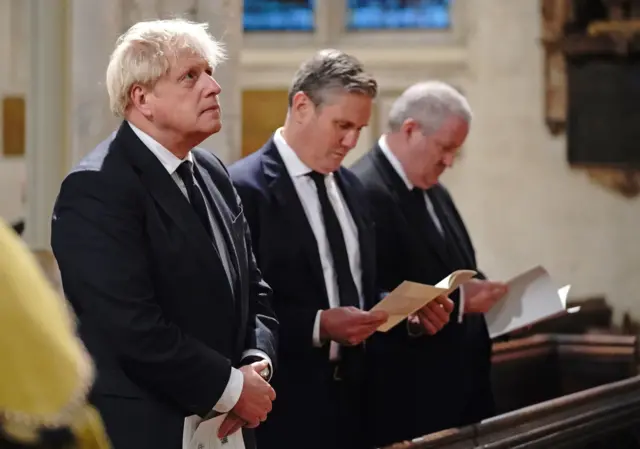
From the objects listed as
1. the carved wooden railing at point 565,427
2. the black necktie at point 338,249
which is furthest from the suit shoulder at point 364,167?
the carved wooden railing at point 565,427

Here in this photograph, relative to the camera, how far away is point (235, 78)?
4656 mm

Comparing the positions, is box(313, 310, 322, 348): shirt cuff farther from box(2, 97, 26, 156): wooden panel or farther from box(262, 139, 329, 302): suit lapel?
box(2, 97, 26, 156): wooden panel

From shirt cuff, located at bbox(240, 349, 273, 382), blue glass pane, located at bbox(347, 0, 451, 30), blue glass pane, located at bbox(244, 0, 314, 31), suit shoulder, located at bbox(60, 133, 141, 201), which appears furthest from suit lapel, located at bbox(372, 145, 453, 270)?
blue glass pane, located at bbox(244, 0, 314, 31)

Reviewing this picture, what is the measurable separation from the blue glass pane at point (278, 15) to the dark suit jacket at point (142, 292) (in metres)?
6.29

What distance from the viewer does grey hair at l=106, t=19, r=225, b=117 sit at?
268cm

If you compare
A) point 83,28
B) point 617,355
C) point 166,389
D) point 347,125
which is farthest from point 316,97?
point 617,355

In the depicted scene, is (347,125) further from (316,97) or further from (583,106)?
(583,106)

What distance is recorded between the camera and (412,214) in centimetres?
395

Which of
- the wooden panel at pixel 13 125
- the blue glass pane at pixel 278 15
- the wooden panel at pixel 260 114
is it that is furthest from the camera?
the blue glass pane at pixel 278 15

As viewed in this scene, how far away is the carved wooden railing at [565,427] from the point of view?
3146 millimetres

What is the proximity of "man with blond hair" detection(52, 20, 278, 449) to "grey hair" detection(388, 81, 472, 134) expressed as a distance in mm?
1384

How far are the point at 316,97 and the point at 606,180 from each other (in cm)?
487

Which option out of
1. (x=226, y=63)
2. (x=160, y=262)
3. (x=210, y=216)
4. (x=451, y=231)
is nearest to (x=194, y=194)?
(x=210, y=216)

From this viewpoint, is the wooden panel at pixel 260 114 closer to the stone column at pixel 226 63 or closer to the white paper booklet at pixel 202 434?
the stone column at pixel 226 63
